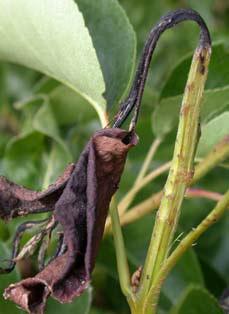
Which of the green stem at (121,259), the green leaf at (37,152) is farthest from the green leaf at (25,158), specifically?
the green stem at (121,259)

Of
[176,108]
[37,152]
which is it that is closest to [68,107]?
[37,152]

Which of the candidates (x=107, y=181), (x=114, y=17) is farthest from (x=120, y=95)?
(x=107, y=181)

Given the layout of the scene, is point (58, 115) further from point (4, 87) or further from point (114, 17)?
point (4, 87)

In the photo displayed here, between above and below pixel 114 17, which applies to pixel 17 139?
below

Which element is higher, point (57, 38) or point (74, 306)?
point (57, 38)

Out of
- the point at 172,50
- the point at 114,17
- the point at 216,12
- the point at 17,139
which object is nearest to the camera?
the point at 114,17

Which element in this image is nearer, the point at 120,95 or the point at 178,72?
the point at 120,95

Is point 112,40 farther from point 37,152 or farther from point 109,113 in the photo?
point 37,152

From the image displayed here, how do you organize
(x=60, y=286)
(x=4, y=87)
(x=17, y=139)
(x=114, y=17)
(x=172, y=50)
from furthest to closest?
(x=172, y=50) → (x=4, y=87) → (x=17, y=139) → (x=114, y=17) → (x=60, y=286)
